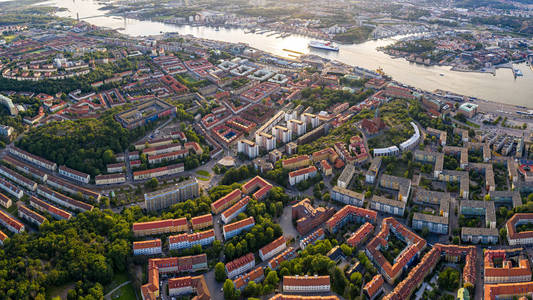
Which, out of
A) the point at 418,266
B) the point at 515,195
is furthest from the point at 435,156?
the point at 418,266

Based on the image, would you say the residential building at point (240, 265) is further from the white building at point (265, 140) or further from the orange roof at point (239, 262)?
the white building at point (265, 140)

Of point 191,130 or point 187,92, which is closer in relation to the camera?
point 191,130

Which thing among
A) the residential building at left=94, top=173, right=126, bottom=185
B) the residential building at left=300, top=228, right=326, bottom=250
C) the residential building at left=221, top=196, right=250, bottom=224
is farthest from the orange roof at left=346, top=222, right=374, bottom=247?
the residential building at left=94, top=173, right=126, bottom=185

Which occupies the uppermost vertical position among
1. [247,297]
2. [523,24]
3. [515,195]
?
[523,24]

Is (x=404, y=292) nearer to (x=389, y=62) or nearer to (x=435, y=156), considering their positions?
(x=435, y=156)


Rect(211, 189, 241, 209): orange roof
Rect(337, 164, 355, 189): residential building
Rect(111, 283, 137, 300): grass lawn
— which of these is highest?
Rect(337, 164, 355, 189): residential building

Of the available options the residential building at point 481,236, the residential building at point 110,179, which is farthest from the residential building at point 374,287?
the residential building at point 110,179

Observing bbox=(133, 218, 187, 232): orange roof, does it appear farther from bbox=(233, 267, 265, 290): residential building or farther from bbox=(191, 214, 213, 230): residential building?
bbox=(233, 267, 265, 290): residential building
